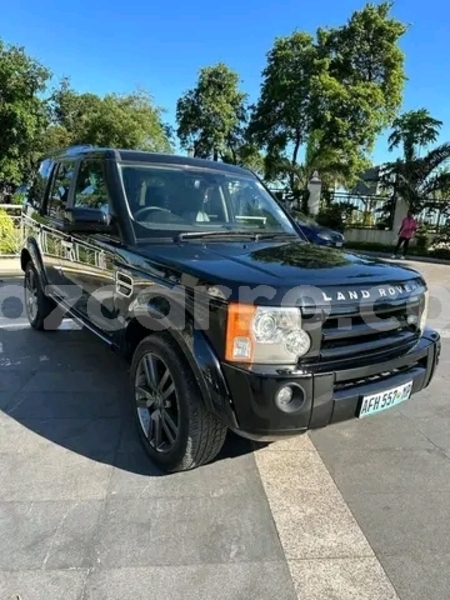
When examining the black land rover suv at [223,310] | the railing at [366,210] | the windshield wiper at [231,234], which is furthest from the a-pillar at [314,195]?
the windshield wiper at [231,234]

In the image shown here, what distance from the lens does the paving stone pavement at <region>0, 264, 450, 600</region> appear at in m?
1.93

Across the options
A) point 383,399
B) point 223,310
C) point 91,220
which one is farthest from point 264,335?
point 91,220

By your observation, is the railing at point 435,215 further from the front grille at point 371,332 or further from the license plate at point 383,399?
the license plate at point 383,399

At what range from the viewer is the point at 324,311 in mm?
2207

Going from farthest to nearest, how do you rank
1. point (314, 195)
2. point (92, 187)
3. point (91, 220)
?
point (314, 195)
point (92, 187)
point (91, 220)

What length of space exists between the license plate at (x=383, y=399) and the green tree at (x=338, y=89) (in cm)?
1857

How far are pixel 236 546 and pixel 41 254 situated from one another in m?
3.72

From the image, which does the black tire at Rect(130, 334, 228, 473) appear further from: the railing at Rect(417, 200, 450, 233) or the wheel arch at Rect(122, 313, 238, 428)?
the railing at Rect(417, 200, 450, 233)

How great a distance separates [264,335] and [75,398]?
2.07m

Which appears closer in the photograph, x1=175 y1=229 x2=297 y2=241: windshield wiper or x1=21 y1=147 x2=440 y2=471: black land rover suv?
x1=21 y1=147 x2=440 y2=471: black land rover suv

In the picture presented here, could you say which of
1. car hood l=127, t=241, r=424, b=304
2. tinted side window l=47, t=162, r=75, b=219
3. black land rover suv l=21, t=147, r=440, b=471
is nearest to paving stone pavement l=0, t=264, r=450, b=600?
black land rover suv l=21, t=147, r=440, b=471

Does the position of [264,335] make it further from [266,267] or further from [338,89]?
[338,89]

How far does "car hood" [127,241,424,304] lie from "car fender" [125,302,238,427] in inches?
8.5

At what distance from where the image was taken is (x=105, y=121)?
24.8m
